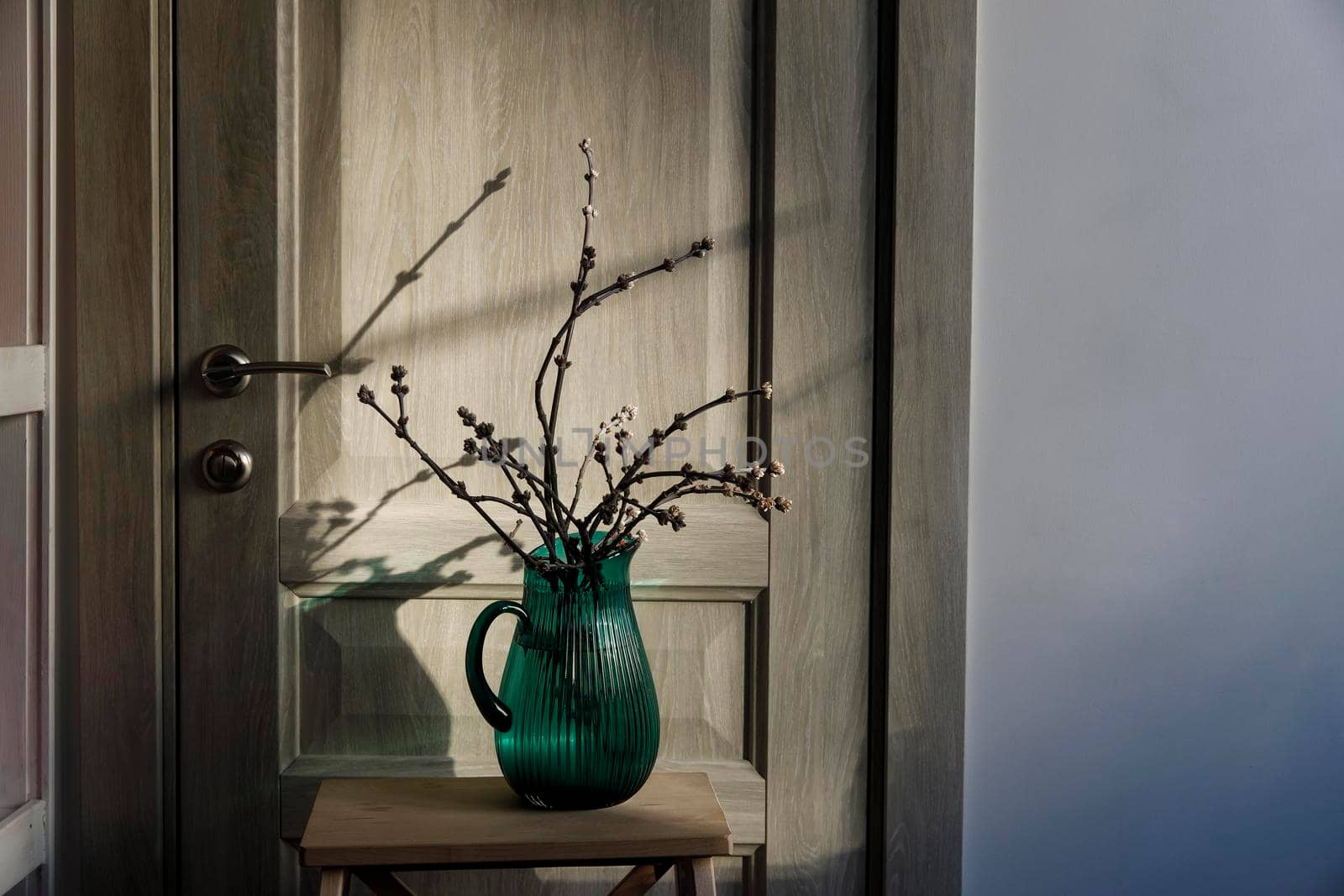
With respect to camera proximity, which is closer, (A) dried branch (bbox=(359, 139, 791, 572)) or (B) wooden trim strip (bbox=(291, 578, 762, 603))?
(A) dried branch (bbox=(359, 139, 791, 572))

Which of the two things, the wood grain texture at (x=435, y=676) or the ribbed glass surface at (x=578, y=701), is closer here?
the ribbed glass surface at (x=578, y=701)

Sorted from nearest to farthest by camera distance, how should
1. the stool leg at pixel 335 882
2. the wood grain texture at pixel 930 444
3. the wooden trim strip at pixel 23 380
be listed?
the stool leg at pixel 335 882
the wooden trim strip at pixel 23 380
the wood grain texture at pixel 930 444

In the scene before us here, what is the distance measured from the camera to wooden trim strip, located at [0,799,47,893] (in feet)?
3.99

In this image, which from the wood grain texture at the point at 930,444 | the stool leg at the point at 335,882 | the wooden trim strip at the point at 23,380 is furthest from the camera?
the wood grain texture at the point at 930,444

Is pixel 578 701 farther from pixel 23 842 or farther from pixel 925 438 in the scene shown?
pixel 23 842

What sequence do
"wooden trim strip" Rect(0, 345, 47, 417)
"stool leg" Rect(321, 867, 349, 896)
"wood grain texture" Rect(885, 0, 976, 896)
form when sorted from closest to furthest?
"stool leg" Rect(321, 867, 349, 896), "wooden trim strip" Rect(0, 345, 47, 417), "wood grain texture" Rect(885, 0, 976, 896)

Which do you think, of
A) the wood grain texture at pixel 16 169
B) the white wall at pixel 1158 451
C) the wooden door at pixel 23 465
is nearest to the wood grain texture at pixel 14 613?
the wooden door at pixel 23 465

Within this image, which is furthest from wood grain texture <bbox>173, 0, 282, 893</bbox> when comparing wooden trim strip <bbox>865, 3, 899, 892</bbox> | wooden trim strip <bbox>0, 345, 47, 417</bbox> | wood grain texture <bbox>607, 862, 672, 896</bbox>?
wooden trim strip <bbox>865, 3, 899, 892</bbox>

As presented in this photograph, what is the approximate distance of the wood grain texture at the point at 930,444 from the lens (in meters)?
1.31

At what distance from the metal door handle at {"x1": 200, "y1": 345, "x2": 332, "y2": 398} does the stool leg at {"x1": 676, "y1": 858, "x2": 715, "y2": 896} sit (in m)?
0.65

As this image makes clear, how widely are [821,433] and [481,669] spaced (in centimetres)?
47

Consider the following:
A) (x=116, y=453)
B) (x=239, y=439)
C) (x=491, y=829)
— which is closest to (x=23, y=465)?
(x=116, y=453)

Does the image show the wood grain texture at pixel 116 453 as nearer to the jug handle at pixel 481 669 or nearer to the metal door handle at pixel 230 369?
the metal door handle at pixel 230 369

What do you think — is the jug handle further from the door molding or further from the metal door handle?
the door molding
